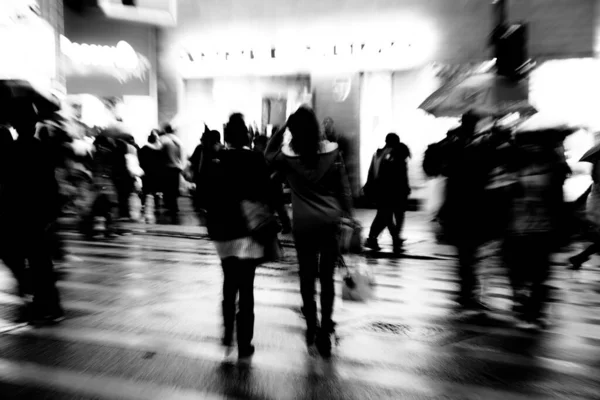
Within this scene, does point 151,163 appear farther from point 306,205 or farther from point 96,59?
point 306,205

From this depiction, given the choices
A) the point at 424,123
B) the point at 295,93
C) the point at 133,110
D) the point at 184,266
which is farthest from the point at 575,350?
the point at 133,110

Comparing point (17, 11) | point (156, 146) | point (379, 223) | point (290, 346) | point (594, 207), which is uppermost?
point (17, 11)

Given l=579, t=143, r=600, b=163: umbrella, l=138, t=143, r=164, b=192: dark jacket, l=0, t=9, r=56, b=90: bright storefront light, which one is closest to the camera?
l=579, t=143, r=600, b=163: umbrella

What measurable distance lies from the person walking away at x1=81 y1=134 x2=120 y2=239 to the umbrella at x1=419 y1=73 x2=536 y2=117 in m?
6.80

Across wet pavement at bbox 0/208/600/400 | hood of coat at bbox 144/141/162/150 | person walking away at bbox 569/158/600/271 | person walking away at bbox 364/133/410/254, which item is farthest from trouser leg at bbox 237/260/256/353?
hood of coat at bbox 144/141/162/150

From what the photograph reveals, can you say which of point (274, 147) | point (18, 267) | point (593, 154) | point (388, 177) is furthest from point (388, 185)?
point (18, 267)

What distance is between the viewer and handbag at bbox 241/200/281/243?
4758mm

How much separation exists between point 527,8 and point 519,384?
1458 cm

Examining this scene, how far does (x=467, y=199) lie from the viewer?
6.53 meters

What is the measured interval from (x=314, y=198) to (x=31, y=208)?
2855 mm

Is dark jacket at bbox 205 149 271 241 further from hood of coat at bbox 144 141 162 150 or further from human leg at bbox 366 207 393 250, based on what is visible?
hood of coat at bbox 144 141 162 150

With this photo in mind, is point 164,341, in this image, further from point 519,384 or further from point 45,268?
point 519,384

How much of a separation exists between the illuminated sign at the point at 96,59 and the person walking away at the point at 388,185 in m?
9.50

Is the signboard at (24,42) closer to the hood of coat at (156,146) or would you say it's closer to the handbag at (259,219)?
the hood of coat at (156,146)
